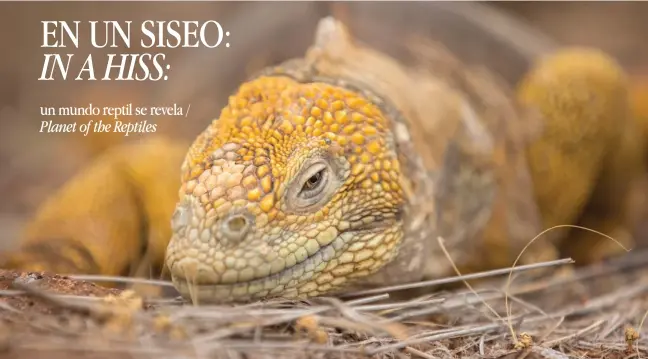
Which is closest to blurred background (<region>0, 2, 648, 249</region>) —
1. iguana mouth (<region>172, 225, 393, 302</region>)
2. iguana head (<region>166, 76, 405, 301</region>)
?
iguana head (<region>166, 76, 405, 301</region>)

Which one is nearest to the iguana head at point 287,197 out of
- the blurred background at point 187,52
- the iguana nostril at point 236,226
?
the iguana nostril at point 236,226

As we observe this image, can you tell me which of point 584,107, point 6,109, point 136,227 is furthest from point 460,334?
point 6,109

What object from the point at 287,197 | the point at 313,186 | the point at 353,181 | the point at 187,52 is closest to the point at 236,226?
the point at 287,197

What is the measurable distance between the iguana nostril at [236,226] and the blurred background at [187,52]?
63cm

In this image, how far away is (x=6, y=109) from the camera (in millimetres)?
3062

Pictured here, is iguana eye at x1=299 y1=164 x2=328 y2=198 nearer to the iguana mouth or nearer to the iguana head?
the iguana head

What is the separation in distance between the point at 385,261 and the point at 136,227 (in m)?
1.13

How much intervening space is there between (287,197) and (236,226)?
0.77 feet

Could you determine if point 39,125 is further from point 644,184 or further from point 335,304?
point 644,184

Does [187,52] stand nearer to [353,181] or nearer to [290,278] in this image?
[353,181]

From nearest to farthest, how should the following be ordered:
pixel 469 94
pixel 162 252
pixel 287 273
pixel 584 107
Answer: pixel 287 273 < pixel 162 252 < pixel 469 94 < pixel 584 107

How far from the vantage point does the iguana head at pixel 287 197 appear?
233 cm

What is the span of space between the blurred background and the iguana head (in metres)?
0.34

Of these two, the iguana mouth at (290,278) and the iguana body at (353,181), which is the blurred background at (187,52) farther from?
the iguana mouth at (290,278)
